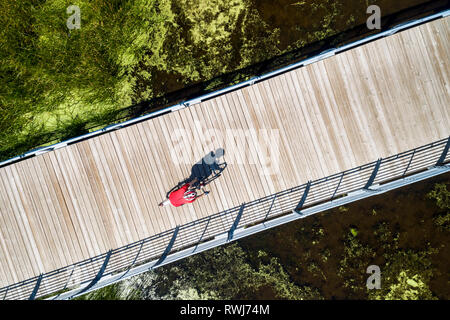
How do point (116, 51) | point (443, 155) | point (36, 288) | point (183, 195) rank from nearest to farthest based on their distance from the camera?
1. point (183, 195)
2. point (443, 155)
3. point (36, 288)
4. point (116, 51)

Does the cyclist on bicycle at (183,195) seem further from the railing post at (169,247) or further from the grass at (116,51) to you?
the grass at (116,51)

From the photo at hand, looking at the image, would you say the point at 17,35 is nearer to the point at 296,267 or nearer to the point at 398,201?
the point at 296,267

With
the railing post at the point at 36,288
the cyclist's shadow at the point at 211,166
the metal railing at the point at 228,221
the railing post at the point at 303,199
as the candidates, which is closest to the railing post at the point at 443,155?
the metal railing at the point at 228,221

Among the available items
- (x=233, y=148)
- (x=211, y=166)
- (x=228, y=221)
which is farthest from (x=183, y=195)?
(x=233, y=148)

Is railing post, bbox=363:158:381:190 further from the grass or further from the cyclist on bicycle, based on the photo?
the cyclist on bicycle

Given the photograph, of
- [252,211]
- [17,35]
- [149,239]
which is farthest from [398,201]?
[17,35]

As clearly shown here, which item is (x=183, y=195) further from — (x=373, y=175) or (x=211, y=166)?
(x=373, y=175)

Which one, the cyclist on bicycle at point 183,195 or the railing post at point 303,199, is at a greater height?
the cyclist on bicycle at point 183,195
